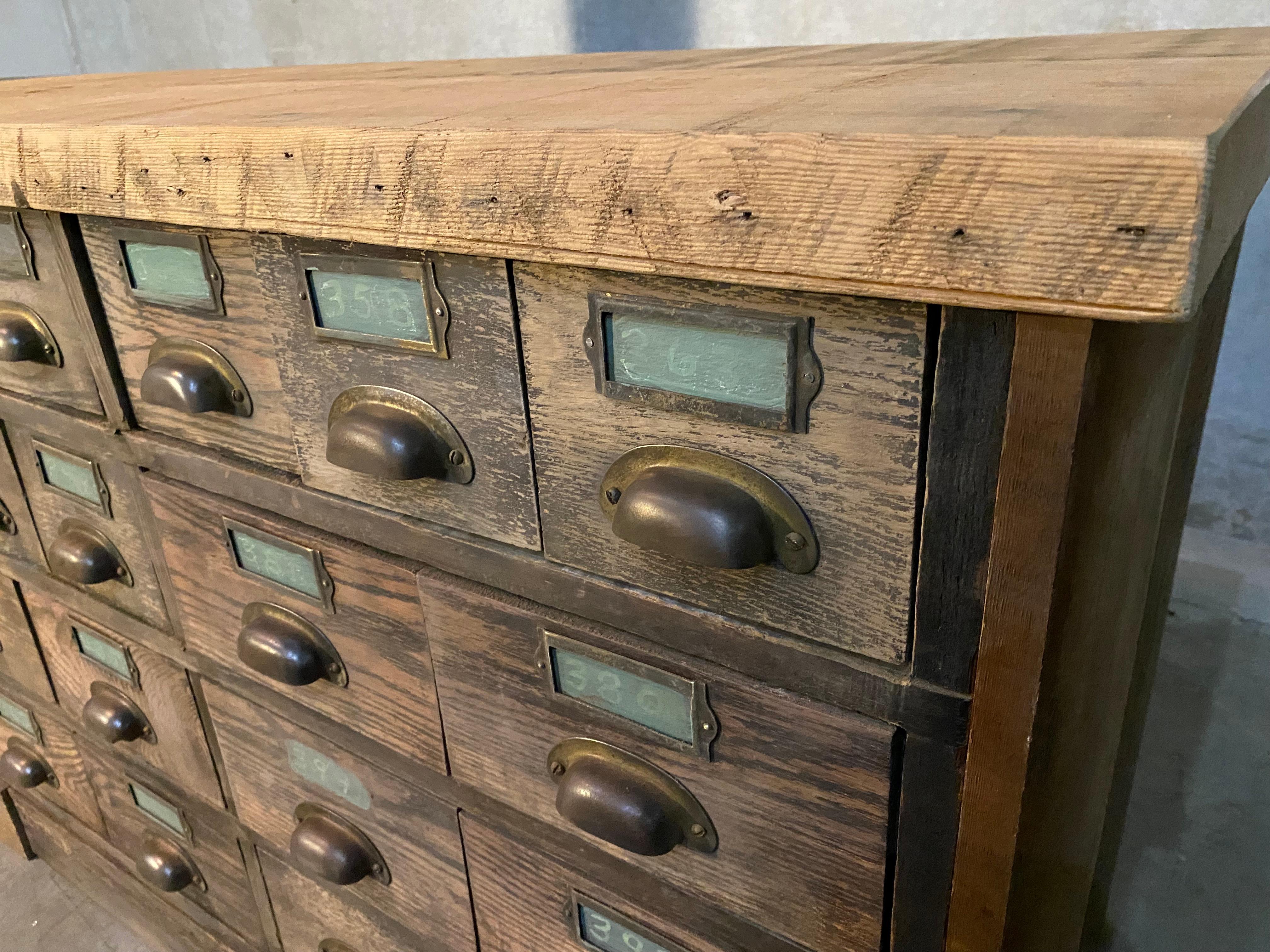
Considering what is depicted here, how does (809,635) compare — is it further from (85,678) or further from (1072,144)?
(85,678)

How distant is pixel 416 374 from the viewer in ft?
1.74

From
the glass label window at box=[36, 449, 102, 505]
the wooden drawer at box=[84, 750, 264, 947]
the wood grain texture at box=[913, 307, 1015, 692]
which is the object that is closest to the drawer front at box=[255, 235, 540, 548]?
the wood grain texture at box=[913, 307, 1015, 692]

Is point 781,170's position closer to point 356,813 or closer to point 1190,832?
point 356,813

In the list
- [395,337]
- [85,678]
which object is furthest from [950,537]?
[85,678]

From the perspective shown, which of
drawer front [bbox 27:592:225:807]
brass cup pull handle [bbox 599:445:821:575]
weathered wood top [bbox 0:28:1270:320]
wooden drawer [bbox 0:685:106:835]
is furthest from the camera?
wooden drawer [bbox 0:685:106:835]

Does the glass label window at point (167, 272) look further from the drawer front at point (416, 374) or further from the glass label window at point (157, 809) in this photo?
the glass label window at point (157, 809)

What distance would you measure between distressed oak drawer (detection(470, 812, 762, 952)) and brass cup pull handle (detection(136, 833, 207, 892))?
0.48m

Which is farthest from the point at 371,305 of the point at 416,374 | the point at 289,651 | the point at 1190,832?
the point at 1190,832

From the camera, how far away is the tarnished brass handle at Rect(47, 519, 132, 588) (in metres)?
0.85

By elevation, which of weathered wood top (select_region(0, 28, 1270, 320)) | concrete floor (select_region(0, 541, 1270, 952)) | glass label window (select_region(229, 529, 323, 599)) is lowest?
concrete floor (select_region(0, 541, 1270, 952))

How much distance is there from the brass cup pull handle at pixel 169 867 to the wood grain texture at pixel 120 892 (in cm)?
6

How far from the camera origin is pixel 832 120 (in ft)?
1.20

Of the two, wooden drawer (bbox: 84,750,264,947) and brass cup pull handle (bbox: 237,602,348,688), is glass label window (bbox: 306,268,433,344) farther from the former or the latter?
wooden drawer (bbox: 84,750,264,947)

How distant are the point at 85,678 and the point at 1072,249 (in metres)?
1.09
